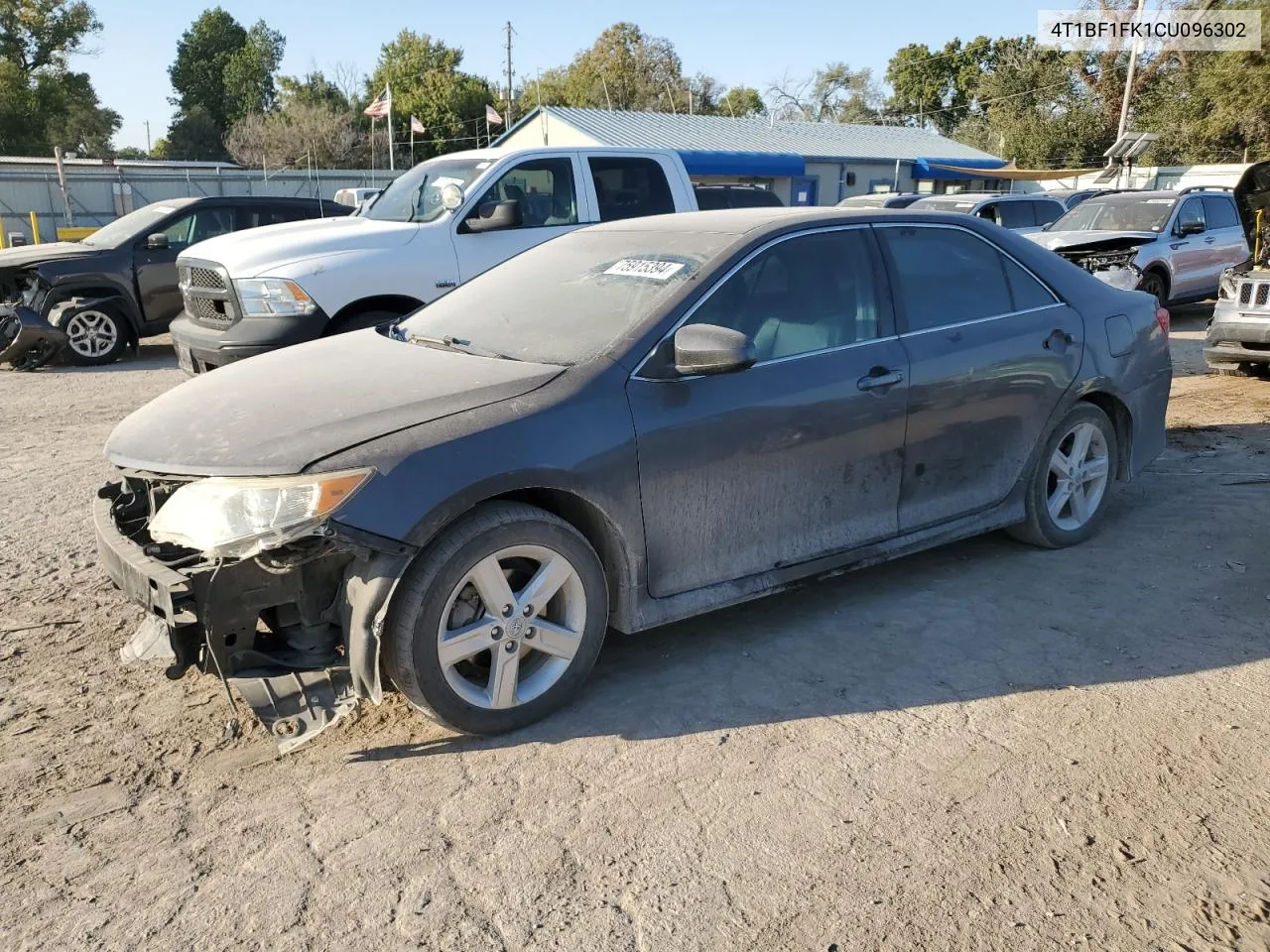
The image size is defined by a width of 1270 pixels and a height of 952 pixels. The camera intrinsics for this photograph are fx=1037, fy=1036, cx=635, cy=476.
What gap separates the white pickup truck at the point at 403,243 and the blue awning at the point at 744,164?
25189 mm

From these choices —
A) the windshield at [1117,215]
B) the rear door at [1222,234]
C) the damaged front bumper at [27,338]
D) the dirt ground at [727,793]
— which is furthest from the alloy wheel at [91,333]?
the rear door at [1222,234]

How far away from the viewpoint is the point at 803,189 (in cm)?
4100

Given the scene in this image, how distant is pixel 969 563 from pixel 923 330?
126 cm

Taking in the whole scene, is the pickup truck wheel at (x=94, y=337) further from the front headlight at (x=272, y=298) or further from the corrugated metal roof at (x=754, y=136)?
the corrugated metal roof at (x=754, y=136)

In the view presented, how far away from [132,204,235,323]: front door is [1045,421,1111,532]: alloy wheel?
9.78 metres

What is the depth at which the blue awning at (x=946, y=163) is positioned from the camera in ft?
138

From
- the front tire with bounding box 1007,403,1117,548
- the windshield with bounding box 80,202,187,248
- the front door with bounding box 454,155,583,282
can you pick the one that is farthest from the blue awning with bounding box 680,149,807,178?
the front tire with bounding box 1007,403,1117,548

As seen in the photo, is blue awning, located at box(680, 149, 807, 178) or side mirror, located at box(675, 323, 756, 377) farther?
blue awning, located at box(680, 149, 807, 178)

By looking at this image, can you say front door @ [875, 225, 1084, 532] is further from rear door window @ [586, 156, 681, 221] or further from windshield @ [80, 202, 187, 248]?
windshield @ [80, 202, 187, 248]

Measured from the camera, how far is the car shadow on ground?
3676 mm

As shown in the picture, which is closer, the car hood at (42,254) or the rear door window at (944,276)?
the rear door window at (944,276)

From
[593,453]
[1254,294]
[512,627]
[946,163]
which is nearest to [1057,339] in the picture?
[593,453]

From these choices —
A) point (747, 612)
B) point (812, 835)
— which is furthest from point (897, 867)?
point (747, 612)

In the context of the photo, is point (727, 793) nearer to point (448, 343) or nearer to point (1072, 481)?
point (448, 343)
